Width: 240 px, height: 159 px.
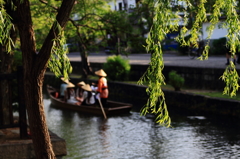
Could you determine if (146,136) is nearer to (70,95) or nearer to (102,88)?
(102,88)

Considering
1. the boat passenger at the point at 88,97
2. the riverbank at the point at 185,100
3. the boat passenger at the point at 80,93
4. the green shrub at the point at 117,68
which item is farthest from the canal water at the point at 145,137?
the green shrub at the point at 117,68

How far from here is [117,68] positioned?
Answer: 26.1m

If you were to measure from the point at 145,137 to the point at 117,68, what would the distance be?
12.4 metres

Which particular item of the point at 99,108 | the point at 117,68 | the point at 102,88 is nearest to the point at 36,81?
the point at 99,108

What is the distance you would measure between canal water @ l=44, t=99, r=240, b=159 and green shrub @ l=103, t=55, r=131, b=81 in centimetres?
730

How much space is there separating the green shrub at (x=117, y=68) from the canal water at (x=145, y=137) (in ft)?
23.9

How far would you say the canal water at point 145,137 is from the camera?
11.6 metres

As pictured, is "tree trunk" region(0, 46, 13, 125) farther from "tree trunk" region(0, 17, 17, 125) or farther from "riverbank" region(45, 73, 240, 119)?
"riverbank" region(45, 73, 240, 119)

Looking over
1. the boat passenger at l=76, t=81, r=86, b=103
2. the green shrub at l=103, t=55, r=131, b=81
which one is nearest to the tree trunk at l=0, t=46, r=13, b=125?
the boat passenger at l=76, t=81, r=86, b=103

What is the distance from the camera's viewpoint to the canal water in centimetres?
1165

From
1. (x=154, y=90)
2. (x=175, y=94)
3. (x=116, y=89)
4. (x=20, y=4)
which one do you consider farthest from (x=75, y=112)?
(x=154, y=90)

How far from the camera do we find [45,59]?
739cm

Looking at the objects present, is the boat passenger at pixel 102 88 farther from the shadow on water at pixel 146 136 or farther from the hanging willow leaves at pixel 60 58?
the hanging willow leaves at pixel 60 58

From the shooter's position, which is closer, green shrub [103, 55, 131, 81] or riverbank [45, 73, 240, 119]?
riverbank [45, 73, 240, 119]
